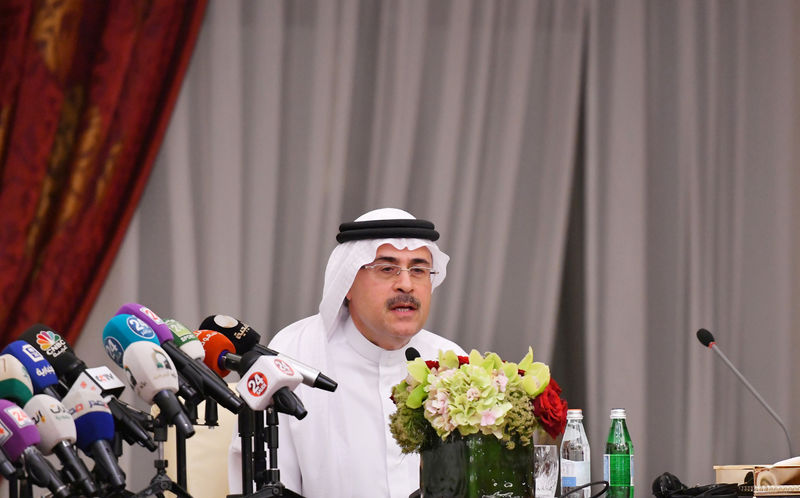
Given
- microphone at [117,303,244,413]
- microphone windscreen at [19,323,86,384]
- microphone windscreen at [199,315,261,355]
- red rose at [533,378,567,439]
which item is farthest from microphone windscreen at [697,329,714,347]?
microphone windscreen at [19,323,86,384]

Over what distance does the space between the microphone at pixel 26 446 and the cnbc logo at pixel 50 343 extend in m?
0.25

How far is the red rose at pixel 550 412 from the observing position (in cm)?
212

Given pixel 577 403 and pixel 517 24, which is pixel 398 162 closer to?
pixel 517 24

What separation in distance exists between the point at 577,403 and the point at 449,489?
250cm

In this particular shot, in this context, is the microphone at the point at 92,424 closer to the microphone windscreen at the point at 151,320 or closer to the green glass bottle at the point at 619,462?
the microphone windscreen at the point at 151,320

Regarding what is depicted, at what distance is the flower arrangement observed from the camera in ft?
6.89

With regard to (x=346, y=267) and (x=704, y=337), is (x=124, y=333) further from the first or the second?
(x=704, y=337)

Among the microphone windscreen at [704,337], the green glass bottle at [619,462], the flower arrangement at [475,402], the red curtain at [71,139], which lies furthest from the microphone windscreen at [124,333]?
the red curtain at [71,139]

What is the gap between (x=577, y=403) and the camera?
454 cm

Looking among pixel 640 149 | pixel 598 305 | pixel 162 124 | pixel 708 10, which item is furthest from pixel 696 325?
pixel 162 124

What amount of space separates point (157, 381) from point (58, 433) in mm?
200

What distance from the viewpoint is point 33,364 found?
1812mm

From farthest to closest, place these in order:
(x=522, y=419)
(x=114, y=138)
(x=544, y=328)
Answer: (x=544, y=328) < (x=114, y=138) < (x=522, y=419)

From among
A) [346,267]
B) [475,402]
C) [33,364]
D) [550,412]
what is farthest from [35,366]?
[346,267]
